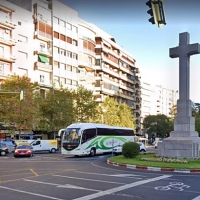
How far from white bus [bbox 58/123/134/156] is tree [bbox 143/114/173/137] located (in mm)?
63257

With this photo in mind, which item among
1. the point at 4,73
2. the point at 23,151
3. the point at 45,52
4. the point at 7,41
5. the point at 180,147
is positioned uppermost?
the point at 7,41

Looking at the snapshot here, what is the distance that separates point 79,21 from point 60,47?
32.9ft

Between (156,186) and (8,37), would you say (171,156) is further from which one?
(8,37)

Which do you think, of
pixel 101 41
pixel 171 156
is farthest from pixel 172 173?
pixel 101 41

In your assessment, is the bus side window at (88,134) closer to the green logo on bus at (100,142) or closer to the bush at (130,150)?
the green logo on bus at (100,142)

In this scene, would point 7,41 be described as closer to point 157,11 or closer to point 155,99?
point 157,11

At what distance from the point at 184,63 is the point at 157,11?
62.6ft

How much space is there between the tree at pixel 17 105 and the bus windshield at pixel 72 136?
1389 centimetres

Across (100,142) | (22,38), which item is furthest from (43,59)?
(100,142)

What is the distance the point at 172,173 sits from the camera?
17531 mm

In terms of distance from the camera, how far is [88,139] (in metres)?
33.5

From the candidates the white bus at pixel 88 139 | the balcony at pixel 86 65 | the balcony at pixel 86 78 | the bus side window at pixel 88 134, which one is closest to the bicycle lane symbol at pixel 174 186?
the white bus at pixel 88 139

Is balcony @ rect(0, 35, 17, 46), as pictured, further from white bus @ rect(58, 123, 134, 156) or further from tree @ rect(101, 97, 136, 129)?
tree @ rect(101, 97, 136, 129)

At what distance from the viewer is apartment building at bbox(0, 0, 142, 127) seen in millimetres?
52531
